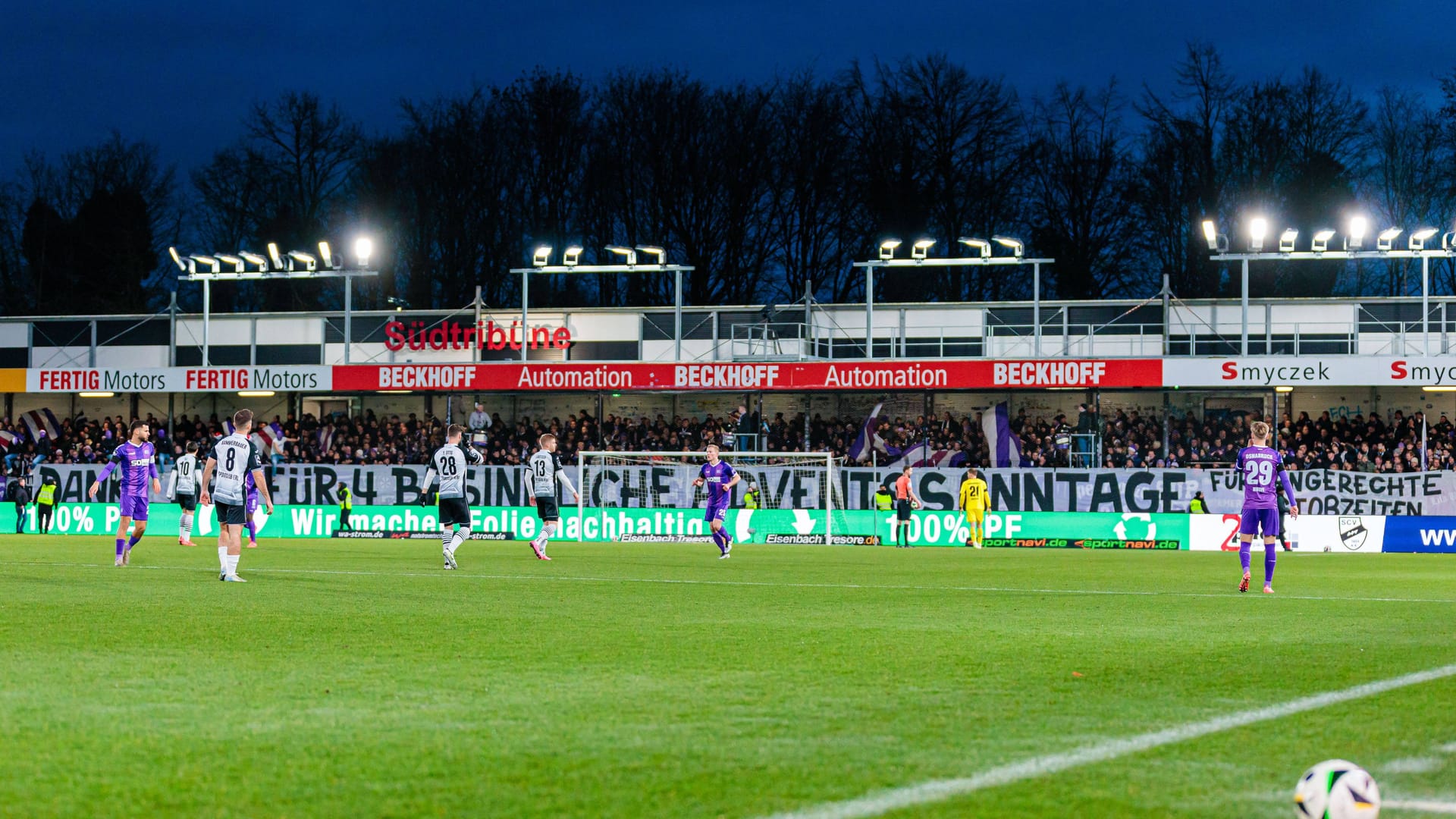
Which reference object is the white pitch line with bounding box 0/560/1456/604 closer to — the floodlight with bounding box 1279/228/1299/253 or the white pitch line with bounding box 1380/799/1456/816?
the white pitch line with bounding box 1380/799/1456/816

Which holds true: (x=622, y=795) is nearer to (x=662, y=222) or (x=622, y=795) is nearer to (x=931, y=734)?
(x=931, y=734)

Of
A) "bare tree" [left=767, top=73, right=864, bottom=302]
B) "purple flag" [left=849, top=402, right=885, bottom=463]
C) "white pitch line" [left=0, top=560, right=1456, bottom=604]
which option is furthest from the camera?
"bare tree" [left=767, top=73, right=864, bottom=302]

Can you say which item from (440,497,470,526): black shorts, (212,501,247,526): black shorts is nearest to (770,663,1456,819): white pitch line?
(212,501,247,526): black shorts

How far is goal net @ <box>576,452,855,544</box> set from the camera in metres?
37.7

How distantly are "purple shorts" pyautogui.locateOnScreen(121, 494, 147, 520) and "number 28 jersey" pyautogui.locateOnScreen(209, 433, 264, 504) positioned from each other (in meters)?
6.08

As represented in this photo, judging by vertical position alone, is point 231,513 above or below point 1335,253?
below

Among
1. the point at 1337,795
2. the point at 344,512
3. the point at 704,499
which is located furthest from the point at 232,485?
the point at 704,499

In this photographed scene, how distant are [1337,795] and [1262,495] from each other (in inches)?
539

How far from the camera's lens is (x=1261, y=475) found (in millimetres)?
17656

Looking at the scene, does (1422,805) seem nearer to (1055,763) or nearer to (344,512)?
(1055,763)

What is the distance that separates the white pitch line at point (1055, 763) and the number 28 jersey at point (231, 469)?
42.7 feet

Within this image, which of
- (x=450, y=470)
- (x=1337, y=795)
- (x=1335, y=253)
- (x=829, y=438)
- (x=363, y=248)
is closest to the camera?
(x=1337, y=795)

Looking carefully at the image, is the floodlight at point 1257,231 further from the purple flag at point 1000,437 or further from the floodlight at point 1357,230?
the purple flag at point 1000,437

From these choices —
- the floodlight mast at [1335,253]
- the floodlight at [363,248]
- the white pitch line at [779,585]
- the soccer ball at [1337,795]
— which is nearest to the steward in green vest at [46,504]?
the floodlight at [363,248]
